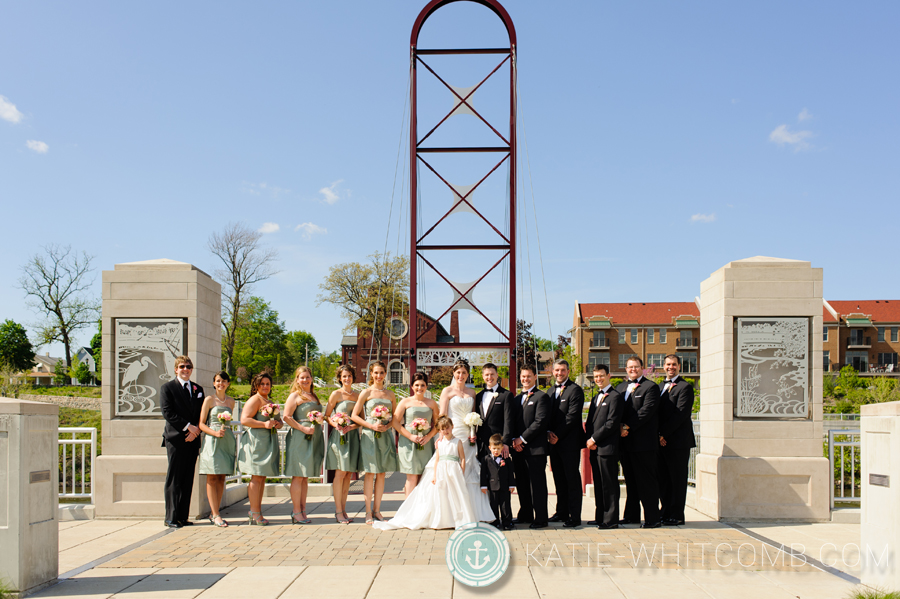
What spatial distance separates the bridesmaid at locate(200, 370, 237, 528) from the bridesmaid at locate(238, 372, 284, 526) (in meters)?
0.18

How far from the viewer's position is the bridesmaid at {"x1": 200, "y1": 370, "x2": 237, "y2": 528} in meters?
7.93

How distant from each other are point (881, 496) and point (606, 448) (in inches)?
116

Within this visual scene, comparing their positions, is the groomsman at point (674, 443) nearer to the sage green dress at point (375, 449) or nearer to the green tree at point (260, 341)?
the sage green dress at point (375, 449)

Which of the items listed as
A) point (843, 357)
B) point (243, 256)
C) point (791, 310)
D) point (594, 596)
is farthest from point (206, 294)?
point (843, 357)

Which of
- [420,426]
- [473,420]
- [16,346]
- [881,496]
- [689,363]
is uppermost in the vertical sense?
[473,420]

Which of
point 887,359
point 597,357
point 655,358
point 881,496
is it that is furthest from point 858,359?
point 881,496

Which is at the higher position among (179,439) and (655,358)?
(179,439)

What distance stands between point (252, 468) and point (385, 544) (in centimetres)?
202

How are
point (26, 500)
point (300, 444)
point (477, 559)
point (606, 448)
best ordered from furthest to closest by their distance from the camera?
point (300, 444) → point (606, 448) → point (477, 559) → point (26, 500)

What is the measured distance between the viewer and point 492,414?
8000 mm

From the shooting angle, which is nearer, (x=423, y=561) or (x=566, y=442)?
(x=423, y=561)

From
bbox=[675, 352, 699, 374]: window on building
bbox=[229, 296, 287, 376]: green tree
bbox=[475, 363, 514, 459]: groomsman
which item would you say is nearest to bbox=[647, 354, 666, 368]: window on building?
bbox=[675, 352, 699, 374]: window on building

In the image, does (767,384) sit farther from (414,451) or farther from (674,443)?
(414,451)

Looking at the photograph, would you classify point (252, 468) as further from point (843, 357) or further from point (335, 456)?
point (843, 357)
